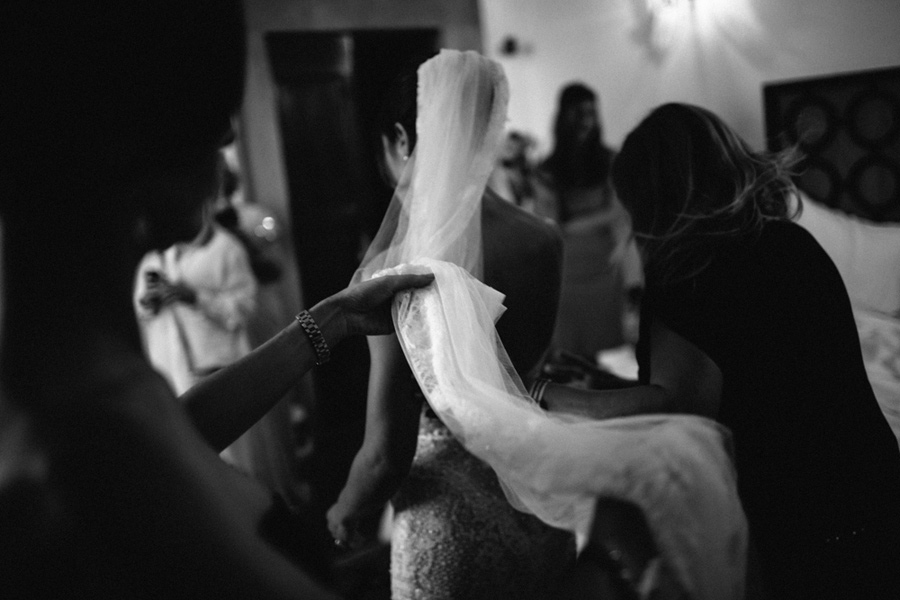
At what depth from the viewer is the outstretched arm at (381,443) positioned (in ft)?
4.20

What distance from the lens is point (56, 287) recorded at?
21.1 inches

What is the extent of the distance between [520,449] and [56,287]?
58cm

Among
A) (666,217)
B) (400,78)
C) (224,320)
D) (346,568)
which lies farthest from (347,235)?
(666,217)

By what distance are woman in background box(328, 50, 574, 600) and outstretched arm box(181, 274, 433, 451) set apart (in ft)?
0.42

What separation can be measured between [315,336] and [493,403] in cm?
33

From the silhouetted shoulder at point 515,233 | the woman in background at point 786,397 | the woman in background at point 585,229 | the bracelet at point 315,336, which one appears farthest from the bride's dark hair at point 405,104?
the woman in background at point 585,229

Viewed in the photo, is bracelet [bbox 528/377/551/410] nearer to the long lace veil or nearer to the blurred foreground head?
the long lace veil

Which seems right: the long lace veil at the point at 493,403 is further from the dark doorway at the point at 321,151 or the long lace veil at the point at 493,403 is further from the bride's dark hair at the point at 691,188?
the dark doorway at the point at 321,151

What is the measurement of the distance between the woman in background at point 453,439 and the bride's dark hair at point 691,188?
0.27 m

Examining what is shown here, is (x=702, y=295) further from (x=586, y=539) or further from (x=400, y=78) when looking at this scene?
(x=400, y=78)

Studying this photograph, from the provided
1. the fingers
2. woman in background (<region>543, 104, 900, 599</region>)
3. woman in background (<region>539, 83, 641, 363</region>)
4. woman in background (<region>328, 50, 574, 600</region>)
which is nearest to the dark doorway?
woman in background (<region>539, 83, 641, 363</region>)

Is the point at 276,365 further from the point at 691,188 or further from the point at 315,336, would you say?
the point at 691,188

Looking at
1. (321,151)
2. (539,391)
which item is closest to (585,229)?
(321,151)

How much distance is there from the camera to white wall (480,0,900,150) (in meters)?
1.89
